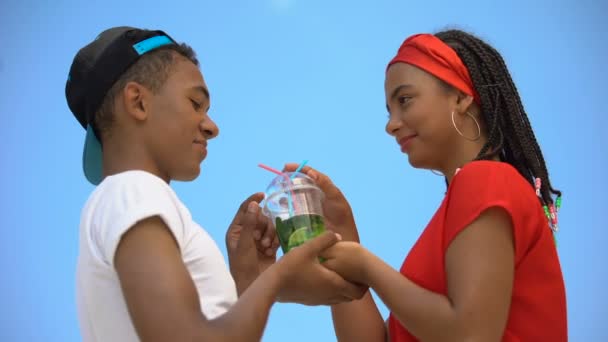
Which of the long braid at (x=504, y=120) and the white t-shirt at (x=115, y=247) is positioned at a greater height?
the long braid at (x=504, y=120)

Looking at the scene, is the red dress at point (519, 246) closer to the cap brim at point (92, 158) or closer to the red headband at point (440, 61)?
the red headband at point (440, 61)

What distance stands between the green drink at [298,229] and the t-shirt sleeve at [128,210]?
295mm

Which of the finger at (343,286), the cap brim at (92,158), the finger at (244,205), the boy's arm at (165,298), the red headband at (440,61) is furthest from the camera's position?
the finger at (244,205)

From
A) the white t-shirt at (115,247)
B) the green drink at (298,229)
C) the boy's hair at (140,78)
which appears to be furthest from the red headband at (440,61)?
the white t-shirt at (115,247)

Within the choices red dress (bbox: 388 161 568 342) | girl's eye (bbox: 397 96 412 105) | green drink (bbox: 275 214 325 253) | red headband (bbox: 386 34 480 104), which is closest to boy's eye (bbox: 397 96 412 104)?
girl's eye (bbox: 397 96 412 105)

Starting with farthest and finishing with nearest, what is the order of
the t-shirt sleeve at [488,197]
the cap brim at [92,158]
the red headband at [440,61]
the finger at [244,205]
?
the finger at [244,205], the red headband at [440,61], the cap brim at [92,158], the t-shirt sleeve at [488,197]

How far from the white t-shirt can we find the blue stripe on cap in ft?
1.63

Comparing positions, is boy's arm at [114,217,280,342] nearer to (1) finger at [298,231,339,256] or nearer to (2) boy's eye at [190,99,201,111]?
(1) finger at [298,231,339,256]

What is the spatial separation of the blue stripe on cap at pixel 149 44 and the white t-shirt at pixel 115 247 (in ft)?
1.63

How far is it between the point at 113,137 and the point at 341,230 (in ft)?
2.68

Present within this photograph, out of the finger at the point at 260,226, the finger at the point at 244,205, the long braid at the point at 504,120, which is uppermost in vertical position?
the long braid at the point at 504,120

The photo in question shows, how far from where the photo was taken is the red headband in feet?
6.98

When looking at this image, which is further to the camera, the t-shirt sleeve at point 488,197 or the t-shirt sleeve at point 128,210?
the t-shirt sleeve at point 488,197

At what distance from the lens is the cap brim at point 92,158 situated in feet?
6.59
